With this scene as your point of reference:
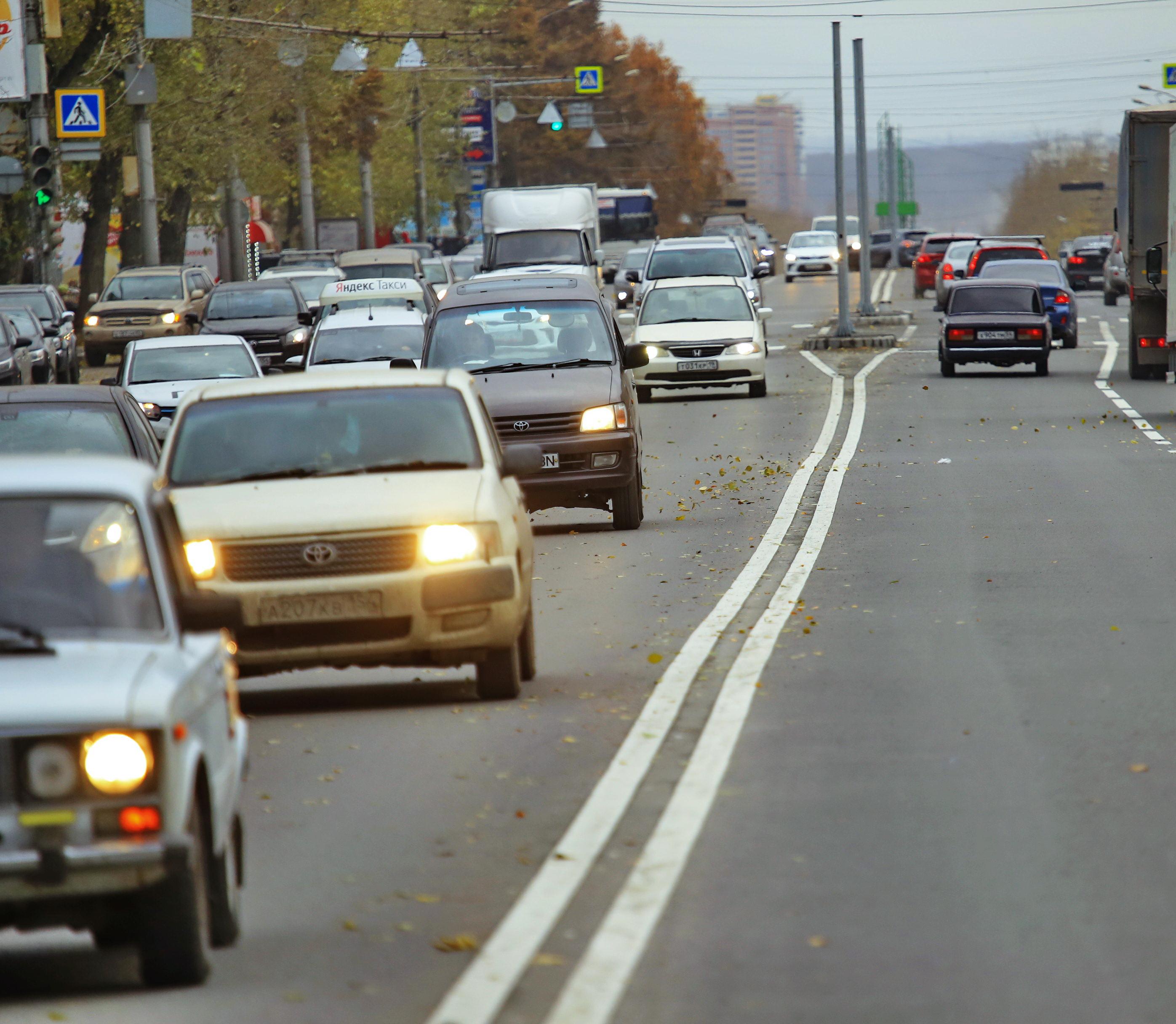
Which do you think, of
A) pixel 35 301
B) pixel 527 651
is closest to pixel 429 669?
pixel 527 651

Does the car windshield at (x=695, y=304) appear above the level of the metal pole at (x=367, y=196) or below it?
below

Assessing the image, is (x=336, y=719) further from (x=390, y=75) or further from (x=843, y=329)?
(x=390, y=75)

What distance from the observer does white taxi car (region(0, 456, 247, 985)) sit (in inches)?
216

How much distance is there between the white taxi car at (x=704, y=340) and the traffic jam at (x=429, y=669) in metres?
10.0

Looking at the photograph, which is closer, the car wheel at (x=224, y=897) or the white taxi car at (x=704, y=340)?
the car wheel at (x=224, y=897)

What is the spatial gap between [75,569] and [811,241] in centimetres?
8254

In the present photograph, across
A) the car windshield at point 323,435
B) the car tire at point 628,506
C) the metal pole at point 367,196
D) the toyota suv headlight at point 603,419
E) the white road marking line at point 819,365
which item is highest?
A: the metal pole at point 367,196

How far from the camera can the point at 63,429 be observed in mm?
15609

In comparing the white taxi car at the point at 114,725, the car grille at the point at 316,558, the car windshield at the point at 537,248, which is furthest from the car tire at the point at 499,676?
the car windshield at the point at 537,248

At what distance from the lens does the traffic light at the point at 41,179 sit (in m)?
37.7

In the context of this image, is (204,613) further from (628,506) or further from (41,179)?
(41,179)

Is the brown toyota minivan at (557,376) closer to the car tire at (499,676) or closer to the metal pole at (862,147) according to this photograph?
the car tire at (499,676)

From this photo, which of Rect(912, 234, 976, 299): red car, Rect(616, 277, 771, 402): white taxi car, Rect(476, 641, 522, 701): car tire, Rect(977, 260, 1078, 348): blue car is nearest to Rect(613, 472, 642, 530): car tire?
Rect(476, 641, 522, 701): car tire

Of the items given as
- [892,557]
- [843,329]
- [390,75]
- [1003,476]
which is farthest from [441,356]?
[390,75]
